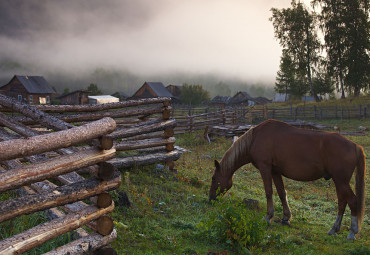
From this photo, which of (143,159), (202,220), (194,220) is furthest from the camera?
(143,159)

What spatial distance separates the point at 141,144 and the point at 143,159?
0.41 metres

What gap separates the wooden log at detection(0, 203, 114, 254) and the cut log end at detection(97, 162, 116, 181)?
0.41 m

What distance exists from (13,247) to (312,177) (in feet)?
16.6

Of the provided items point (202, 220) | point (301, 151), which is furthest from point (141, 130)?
point (301, 151)

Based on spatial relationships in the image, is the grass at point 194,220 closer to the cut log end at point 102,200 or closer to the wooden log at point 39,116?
the cut log end at point 102,200

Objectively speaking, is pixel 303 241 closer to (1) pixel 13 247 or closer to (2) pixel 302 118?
(1) pixel 13 247

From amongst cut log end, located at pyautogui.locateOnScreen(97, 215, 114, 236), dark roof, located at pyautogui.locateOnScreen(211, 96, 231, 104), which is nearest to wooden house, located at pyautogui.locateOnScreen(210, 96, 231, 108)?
dark roof, located at pyautogui.locateOnScreen(211, 96, 231, 104)

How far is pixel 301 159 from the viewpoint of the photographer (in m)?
5.94

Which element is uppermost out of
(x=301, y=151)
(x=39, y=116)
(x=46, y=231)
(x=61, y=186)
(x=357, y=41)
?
(x=357, y=41)

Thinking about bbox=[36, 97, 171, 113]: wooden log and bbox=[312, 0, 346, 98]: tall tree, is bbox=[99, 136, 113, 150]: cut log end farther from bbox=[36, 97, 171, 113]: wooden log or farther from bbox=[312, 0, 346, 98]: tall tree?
bbox=[312, 0, 346, 98]: tall tree

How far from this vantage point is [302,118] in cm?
3291

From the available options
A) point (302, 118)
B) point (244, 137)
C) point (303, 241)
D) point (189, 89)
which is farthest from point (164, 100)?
point (189, 89)

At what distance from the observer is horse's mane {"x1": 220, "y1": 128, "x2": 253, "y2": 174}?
664 centimetres

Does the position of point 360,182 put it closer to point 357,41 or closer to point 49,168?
point 49,168
